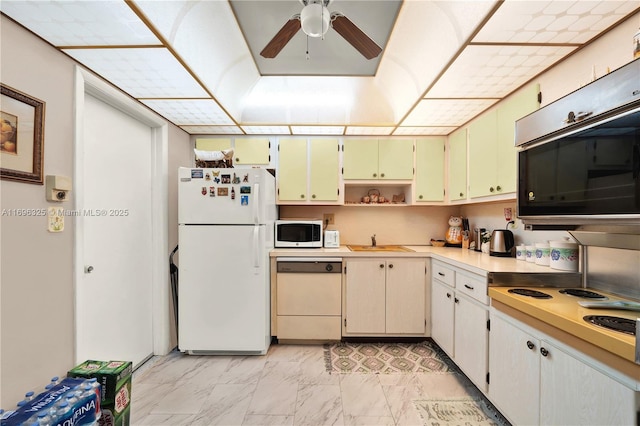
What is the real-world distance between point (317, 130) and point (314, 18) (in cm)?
149

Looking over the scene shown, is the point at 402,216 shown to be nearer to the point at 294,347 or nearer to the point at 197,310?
the point at 294,347

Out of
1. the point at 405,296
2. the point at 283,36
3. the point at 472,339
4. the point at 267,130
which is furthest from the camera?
the point at 267,130

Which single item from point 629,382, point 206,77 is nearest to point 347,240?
point 206,77

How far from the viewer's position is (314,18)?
52.7 inches

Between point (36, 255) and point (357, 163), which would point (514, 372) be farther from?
point (36, 255)

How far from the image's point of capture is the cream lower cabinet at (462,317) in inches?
67.7

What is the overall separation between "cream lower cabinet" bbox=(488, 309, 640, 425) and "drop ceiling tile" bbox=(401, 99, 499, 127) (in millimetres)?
1660

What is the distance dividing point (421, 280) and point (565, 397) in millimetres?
1475

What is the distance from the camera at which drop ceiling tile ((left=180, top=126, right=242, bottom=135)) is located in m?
2.76

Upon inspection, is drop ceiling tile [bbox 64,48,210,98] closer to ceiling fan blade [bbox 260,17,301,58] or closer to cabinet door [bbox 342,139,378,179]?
ceiling fan blade [bbox 260,17,301,58]

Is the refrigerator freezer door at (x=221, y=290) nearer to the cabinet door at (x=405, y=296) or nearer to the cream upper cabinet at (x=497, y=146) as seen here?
the cabinet door at (x=405, y=296)

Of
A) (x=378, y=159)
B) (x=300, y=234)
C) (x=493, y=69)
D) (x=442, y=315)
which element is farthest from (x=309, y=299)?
(x=493, y=69)

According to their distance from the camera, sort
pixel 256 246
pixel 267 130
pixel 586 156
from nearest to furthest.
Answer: pixel 586 156
pixel 256 246
pixel 267 130

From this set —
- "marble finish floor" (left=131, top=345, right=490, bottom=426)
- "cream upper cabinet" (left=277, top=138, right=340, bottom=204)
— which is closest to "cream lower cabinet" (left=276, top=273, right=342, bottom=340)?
"marble finish floor" (left=131, top=345, right=490, bottom=426)
